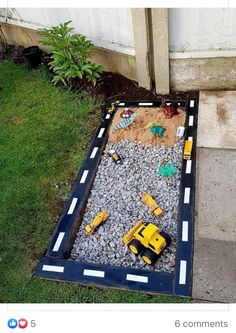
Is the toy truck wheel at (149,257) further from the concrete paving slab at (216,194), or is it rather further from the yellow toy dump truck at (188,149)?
the yellow toy dump truck at (188,149)

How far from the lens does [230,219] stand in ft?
12.8

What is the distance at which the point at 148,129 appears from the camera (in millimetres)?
5059

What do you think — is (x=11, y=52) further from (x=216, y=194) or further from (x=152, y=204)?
(x=216, y=194)

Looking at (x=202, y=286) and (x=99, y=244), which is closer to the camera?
(x=202, y=286)

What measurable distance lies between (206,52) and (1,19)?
4184 millimetres

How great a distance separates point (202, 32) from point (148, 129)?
152 cm

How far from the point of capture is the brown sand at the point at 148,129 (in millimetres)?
4923

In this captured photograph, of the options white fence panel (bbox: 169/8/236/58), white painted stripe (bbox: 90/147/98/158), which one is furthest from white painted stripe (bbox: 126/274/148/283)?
white fence panel (bbox: 169/8/236/58)

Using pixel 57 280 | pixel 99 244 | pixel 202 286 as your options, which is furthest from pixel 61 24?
pixel 202 286

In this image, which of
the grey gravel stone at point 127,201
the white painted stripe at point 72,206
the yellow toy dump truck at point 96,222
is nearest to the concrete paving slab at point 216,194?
the grey gravel stone at point 127,201

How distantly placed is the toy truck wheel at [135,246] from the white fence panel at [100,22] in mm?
2964

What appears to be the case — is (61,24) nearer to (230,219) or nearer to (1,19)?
(1,19)

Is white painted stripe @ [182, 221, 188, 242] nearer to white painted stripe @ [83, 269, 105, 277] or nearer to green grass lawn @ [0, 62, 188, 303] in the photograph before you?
green grass lawn @ [0, 62, 188, 303]

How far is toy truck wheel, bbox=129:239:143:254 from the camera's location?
3707mm
